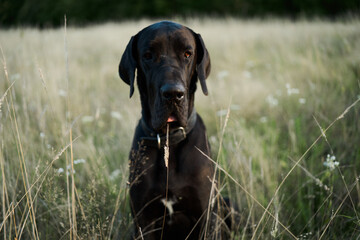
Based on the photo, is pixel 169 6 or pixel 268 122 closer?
pixel 268 122

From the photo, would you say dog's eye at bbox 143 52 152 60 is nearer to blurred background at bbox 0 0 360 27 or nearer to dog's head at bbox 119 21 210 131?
dog's head at bbox 119 21 210 131

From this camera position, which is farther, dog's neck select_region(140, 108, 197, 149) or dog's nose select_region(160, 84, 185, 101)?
dog's neck select_region(140, 108, 197, 149)

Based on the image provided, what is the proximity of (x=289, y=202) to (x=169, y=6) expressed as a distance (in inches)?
1096

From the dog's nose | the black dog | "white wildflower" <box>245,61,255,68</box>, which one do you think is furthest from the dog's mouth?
"white wildflower" <box>245,61,255,68</box>

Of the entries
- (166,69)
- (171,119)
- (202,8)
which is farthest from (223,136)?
(202,8)

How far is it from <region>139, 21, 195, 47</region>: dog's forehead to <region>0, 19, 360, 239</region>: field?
52 centimetres

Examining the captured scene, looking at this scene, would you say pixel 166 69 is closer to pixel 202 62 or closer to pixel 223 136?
pixel 202 62

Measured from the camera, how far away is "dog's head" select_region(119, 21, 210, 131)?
6.28ft

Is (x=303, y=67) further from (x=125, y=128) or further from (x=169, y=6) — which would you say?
(x=169, y=6)

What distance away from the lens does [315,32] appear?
25.1ft

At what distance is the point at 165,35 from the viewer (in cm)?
209

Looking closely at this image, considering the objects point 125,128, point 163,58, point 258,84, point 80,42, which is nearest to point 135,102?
point 125,128

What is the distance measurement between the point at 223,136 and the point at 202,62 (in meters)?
1.18

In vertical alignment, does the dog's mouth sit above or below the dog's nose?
below
